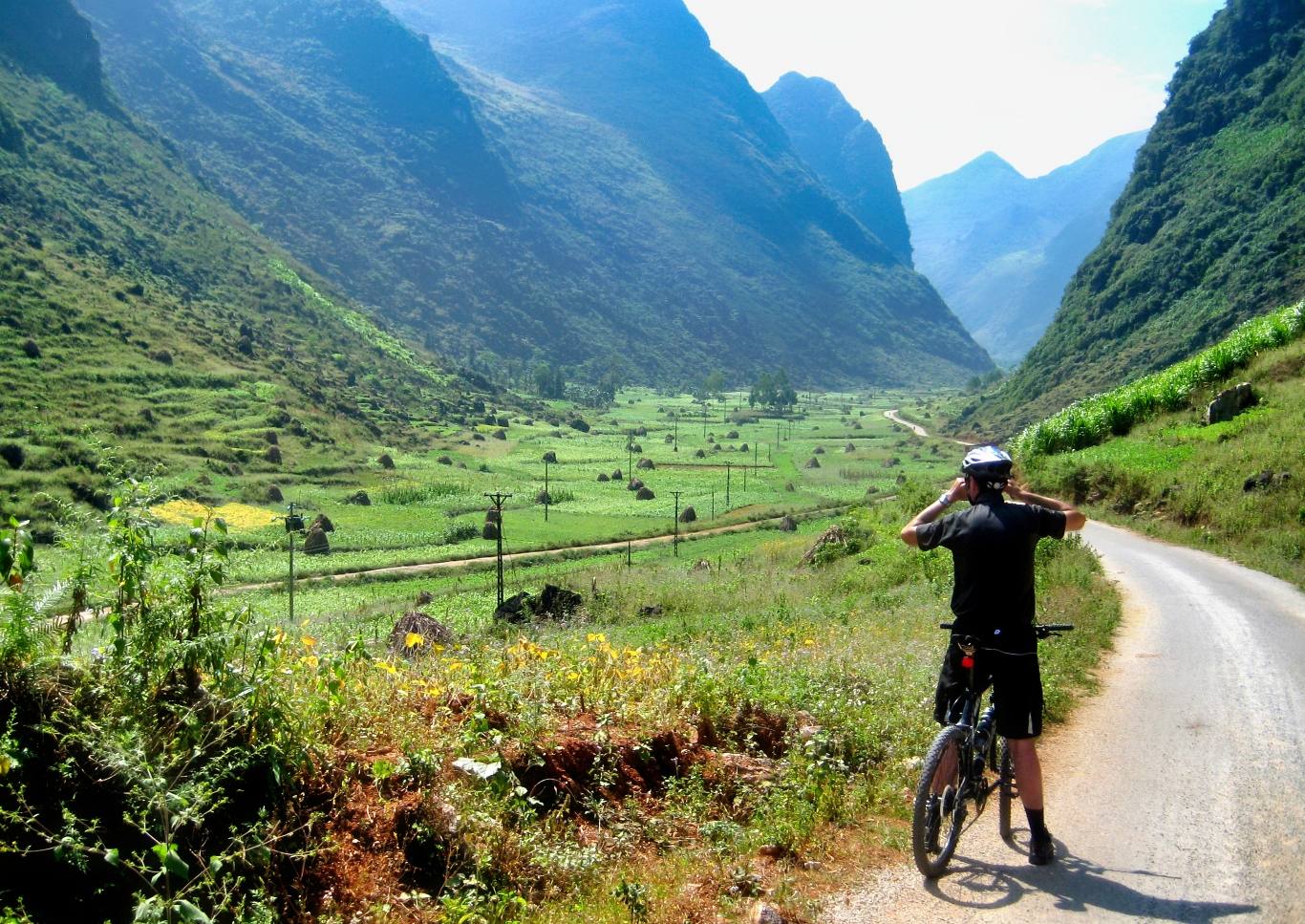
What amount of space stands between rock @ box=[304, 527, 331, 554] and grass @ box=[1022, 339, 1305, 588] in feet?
105

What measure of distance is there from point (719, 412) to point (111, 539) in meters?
125

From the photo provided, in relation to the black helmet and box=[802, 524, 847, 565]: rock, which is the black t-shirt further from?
box=[802, 524, 847, 565]: rock

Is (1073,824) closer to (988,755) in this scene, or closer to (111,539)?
(988,755)

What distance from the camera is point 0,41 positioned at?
9094cm

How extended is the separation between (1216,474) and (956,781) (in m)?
14.6

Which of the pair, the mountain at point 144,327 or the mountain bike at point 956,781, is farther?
the mountain at point 144,327

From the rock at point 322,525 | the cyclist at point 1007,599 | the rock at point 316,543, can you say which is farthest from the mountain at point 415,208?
the cyclist at point 1007,599

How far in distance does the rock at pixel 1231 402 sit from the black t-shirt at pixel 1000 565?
1856cm

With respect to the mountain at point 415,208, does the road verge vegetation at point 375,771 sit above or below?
below

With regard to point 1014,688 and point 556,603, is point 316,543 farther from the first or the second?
point 1014,688

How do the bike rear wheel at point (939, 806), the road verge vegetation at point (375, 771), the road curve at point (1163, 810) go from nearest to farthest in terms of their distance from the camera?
the road verge vegetation at point (375, 771)
the road curve at point (1163, 810)
the bike rear wheel at point (939, 806)

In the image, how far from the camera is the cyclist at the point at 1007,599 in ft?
16.5

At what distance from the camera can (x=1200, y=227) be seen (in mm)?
61125

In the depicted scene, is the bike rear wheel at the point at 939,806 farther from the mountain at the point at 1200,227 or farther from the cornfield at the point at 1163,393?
the mountain at the point at 1200,227
